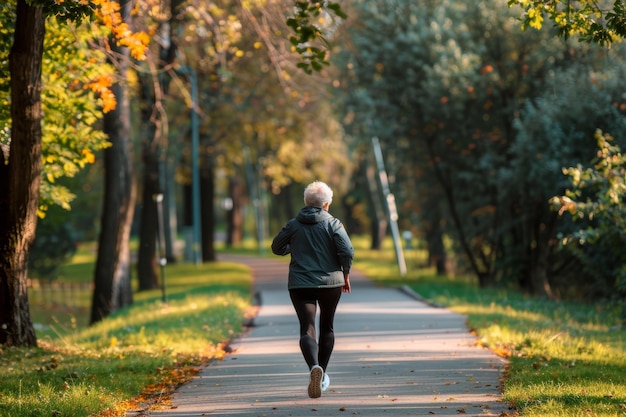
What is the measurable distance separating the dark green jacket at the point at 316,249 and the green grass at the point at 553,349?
1.74 metres

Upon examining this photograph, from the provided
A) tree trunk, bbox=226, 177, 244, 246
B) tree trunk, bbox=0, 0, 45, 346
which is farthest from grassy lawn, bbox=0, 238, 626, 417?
tree trunk, bbox=226, 177, 244, 246

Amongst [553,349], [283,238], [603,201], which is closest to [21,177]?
[283,238]

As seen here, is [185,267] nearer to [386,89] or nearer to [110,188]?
[386,89]

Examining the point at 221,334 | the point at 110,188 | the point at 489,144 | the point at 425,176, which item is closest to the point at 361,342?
the point at 221,334

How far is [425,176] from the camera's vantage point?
28.7 metres

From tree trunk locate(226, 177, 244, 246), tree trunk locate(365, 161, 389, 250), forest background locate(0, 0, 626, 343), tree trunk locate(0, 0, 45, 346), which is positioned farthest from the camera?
tree trunk locate(226, 177, 244, 246)

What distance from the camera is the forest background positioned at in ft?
51.9

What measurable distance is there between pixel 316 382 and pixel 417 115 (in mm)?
18468

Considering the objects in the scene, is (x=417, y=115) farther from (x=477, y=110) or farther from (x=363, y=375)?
(x=363, y=375)

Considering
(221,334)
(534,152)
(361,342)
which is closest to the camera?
(361,342)

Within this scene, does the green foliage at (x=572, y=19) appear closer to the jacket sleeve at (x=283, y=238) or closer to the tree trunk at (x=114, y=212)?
the jacket sleeve at (x=283, y=238)

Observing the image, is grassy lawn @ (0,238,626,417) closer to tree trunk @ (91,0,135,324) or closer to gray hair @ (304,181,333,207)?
tree trunk @ (91,0,135,324)

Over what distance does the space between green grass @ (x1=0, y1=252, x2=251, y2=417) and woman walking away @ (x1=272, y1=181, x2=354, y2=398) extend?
4.47 feet

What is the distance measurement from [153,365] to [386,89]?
1663 centimetres
